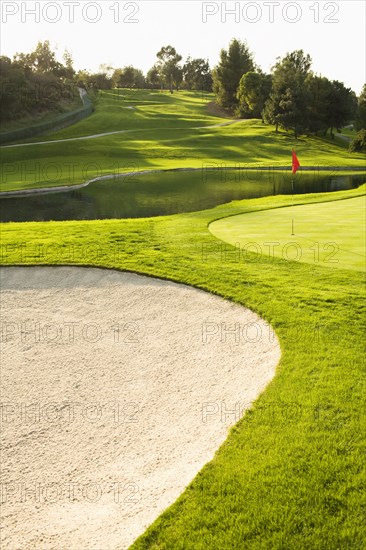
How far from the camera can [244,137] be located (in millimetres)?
71938

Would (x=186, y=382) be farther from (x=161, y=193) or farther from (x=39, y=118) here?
(x=39, y=118)

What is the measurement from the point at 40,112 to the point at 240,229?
223ft

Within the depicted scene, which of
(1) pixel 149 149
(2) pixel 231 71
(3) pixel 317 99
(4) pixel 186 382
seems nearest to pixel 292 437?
(4) pixel 186 382

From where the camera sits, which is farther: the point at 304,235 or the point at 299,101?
the point at 299,101

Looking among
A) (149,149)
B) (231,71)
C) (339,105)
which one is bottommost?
(149,149)

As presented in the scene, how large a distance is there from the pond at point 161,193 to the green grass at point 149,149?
150 inches

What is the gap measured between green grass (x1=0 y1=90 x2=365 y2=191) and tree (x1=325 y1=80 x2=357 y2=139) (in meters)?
5.01

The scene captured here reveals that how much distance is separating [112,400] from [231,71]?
10555 cm

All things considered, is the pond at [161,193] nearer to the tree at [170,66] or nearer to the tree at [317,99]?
the tree at [317,99]

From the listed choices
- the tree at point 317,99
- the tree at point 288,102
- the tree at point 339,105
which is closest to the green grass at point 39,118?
the tree at point 288,102

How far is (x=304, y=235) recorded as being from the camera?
47.3 feet

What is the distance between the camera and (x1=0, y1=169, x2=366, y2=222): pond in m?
29.4

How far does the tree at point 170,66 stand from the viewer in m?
147

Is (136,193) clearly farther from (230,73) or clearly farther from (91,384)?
(230,73)
